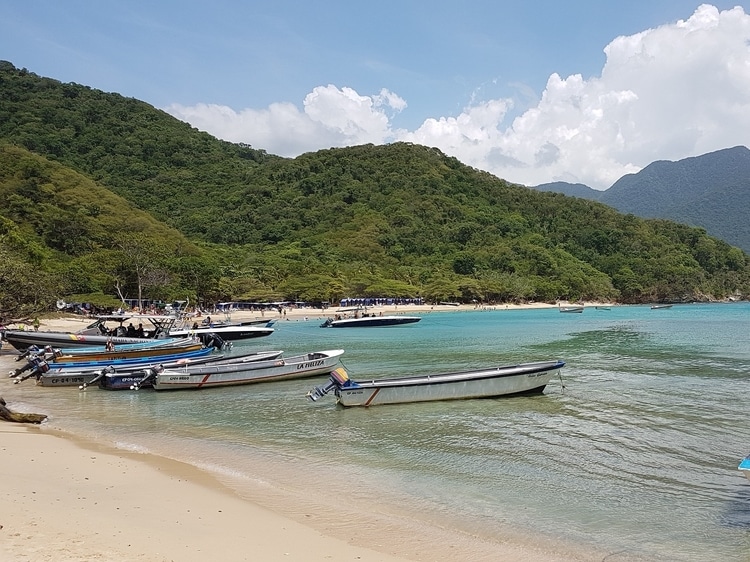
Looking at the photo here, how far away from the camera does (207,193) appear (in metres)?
149

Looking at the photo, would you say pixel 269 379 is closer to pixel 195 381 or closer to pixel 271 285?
pixel 195 381

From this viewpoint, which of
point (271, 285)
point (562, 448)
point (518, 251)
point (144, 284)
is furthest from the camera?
point (518, 251)

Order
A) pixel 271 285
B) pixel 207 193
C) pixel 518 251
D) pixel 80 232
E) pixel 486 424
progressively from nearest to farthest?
pixel 486 424
pixel 80 232
pixel 271 285
pixel 518 251
pixel 207 193

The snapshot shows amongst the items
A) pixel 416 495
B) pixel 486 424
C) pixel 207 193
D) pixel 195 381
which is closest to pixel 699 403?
pixel 486 424

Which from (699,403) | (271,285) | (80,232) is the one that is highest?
(80,232)

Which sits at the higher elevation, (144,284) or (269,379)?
(144,284)

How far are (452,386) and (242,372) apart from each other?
8.57 m

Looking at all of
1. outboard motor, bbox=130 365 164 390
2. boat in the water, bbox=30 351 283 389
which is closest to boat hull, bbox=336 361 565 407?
outboard motor, bbox=130 365 164 390

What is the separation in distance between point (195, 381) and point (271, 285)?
7404 centimetres

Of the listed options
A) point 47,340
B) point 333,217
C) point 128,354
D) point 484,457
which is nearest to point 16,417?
point 484,457

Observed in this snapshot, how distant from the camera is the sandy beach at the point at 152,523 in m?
6.15

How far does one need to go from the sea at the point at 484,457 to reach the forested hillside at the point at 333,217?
69.5 meters

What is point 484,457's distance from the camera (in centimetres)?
1164

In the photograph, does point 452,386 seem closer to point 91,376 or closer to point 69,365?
point 91,376
